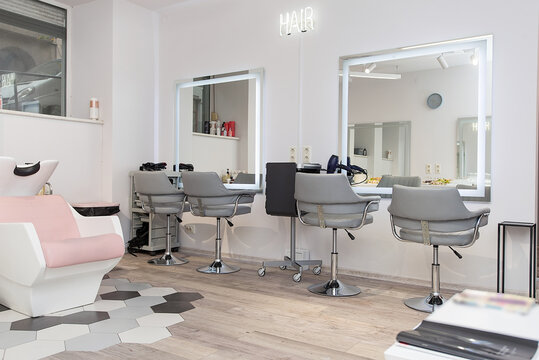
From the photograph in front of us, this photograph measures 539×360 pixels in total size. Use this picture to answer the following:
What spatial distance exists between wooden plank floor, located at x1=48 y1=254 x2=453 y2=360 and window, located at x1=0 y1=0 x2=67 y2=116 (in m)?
2.39

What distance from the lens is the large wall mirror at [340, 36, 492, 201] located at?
3621 mm

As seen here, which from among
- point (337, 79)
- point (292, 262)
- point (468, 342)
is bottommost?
point (292, 262)

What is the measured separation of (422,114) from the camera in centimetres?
393

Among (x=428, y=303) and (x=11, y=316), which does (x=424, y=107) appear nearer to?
(x=428, y=303)

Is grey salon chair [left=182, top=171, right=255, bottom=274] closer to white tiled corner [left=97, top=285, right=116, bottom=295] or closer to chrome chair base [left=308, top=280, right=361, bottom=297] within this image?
white tiled corner [left=97, top=285, right=116, bottom=295]

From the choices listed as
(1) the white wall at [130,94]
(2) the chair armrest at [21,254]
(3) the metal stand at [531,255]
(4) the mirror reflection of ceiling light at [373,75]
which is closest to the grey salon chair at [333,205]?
(3) the metal stand at [531,255]

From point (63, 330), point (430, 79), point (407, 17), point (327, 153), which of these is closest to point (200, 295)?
point (63, 330)

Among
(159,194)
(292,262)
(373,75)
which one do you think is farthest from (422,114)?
(159,194)

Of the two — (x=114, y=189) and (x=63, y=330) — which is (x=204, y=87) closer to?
(x=114, y=189)

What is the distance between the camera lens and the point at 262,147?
4.73m

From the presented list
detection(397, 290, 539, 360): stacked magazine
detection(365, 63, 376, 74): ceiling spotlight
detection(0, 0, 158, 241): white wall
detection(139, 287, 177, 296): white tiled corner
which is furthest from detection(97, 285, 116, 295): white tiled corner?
detection(397, 290, 539, 360): stacked magazine

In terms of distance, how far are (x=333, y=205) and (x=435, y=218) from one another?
0.73 m

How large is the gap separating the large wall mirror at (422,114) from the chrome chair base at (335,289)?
3.16ft

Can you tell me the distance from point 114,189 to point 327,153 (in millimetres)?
2459
